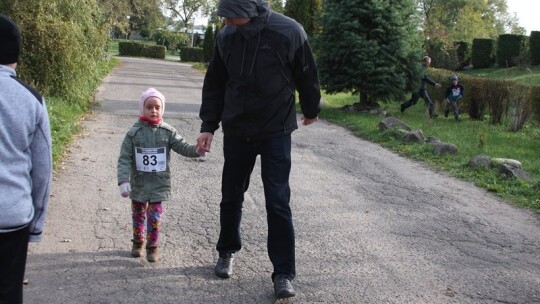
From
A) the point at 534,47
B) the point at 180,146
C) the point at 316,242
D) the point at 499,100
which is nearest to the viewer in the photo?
the point at 180,146

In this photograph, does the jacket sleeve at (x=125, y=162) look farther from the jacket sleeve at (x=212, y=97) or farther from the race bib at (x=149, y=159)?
the jacket sleeve at (x=212, y=97)

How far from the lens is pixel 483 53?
35406 millimetres

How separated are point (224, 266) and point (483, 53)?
34346 millimetres

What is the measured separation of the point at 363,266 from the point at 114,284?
1965mm

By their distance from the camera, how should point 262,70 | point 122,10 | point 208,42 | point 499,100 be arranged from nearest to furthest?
point 262,70, point 499,100, point 122,10, point 208,42

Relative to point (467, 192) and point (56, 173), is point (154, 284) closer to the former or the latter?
point (56, 173)

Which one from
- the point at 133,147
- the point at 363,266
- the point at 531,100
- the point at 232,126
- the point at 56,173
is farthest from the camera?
the point at 531,100

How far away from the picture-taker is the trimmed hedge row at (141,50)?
182ft

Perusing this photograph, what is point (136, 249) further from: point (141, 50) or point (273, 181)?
point (141, 50)

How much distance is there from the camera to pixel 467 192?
7836 mm

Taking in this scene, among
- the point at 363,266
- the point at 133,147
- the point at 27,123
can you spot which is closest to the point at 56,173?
the point at 133,147

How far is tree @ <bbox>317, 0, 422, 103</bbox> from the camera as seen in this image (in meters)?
15.2

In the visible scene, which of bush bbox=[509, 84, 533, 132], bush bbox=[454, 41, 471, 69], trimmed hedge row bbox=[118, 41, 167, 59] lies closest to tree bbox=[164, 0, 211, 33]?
trimmed hedge row bbox=[118, 41, 167, 59]

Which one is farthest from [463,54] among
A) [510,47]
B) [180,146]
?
[180,146]
